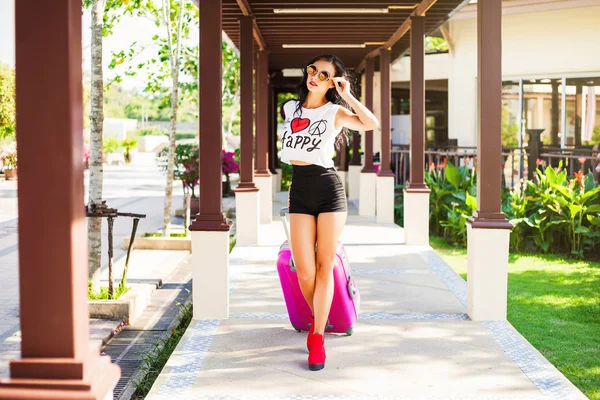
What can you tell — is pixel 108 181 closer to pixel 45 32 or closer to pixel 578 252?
pixel 578 252

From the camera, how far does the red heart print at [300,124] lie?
466cm

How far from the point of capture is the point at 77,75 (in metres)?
2.70

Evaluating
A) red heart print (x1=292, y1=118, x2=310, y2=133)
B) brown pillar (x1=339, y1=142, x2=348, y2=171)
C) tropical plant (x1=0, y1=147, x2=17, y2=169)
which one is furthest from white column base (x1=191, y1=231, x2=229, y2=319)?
tropical plant (x1=0, y1=147, x2=17, y2=169)

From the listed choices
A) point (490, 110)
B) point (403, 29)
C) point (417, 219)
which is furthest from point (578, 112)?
point (490, 110)

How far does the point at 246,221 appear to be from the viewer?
10242 millimetres

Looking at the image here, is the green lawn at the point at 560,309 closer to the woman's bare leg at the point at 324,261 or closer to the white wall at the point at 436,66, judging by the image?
the woman's bare leg at the point at 324,261

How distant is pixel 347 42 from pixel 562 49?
16.3 ft

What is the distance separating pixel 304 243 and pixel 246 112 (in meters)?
5.80

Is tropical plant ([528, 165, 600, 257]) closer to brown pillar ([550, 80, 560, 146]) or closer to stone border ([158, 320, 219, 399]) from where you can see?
stone border ([158, 320, 219, 399])

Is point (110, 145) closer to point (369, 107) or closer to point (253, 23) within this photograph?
point (369, 107)

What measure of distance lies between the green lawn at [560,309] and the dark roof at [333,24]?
3034 mm

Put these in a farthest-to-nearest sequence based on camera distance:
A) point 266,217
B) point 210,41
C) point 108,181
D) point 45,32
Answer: point 108,181 → point 266,217 → point 210,41 → point 45,32

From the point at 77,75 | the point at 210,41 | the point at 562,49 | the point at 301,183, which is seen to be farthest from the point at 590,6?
the point at 77,75

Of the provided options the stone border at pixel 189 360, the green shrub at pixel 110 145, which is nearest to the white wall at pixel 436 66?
the stone border at pixel 189 360
